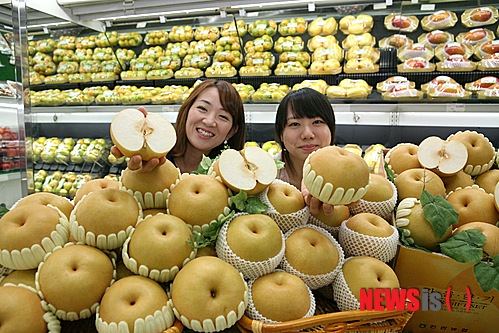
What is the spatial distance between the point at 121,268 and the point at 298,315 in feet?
1.50

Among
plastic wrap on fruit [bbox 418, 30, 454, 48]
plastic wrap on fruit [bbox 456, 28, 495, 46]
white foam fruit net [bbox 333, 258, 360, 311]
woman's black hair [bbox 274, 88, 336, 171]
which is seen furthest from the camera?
plastic wrap on fruit [bbox 418, 30, 454, 48]

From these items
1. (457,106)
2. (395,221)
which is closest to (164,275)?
(395,221)

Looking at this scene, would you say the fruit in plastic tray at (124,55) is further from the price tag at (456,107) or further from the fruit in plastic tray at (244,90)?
the price tag at (456,107)

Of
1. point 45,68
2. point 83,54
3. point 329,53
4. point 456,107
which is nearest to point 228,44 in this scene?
point 329,53

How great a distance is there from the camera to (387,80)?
2.25 metres

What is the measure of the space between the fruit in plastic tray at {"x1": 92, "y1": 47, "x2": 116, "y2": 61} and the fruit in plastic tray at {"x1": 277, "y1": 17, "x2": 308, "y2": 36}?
1.77 m

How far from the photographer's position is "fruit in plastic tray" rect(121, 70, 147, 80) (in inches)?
115

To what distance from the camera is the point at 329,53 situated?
253 centimetres

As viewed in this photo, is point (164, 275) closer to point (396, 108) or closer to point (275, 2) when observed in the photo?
point (396, 108)

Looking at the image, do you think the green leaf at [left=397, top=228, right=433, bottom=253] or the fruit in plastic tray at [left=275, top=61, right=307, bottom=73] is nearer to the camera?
the green leaf at [left=397, top=228, right=433, bottom=253]

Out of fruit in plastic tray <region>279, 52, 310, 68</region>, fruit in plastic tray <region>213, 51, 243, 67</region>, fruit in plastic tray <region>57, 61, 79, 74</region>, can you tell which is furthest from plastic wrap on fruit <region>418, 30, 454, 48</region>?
fruit in plastic tray <region>57, 61, 79, 74</region>

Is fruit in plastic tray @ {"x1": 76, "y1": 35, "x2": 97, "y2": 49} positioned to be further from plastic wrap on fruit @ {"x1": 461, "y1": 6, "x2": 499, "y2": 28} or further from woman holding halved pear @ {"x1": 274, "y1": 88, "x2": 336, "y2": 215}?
plastic wrap on fruit @ {"x1": 461, "y1": 6, "x2": 499, "y2": 28}

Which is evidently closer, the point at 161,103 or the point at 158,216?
the point at 158,216

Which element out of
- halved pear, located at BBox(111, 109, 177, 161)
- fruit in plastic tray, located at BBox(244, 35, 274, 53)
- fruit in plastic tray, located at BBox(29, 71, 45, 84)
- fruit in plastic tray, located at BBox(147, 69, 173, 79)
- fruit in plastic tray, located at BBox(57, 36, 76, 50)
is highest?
fruit in plastic tray, located at BBox(57, 36, 76, 50)
